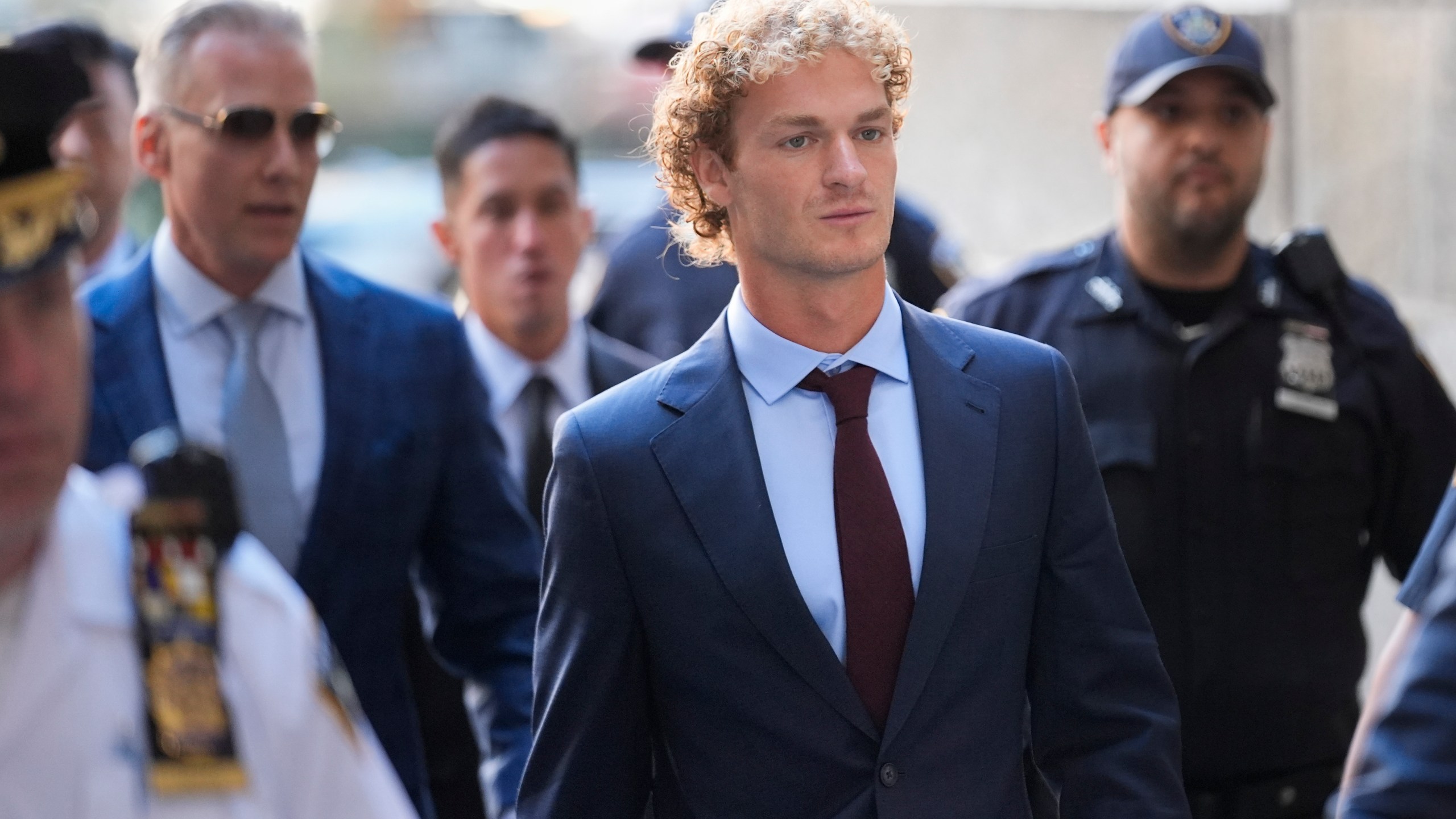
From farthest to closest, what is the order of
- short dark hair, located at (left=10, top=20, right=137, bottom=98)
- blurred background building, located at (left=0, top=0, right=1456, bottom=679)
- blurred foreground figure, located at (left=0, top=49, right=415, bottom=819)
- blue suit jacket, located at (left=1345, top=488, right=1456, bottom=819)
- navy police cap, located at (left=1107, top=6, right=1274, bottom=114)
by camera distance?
1. blurred background building, located at (left=0, top=0, right=1456, bottom=679)
2. navy police cap, located at (left=1107, top=6, right=1274, bottom=114)
3. short dark hair, located at (left=10, top=20, right=137, bottom=98)
4. blue suit jacket, located at (left=1345, top=488, right=1456, bottom=819)
5. blurred foreground figure, located at (left=0, top=49, right=415, bottom=819)

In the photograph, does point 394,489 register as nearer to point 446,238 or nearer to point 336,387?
point 336,387

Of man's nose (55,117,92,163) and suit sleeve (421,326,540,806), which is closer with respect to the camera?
suit sleeve (421,326,540,806)

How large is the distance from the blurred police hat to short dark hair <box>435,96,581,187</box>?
3.34 meters

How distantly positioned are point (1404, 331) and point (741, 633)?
2.35 meters

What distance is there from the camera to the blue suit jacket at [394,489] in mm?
3326

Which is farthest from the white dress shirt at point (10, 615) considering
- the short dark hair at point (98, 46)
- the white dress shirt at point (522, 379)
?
the white dress shirt at point (522, 379)

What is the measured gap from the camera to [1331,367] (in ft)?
13.8

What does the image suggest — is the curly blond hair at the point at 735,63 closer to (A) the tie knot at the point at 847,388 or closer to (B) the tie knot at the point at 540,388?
(A) the tie knot at the point at 847,388

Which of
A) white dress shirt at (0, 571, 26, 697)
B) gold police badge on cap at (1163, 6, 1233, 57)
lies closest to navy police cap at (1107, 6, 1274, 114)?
gold police badge on cap at (1163, 6, 1233, 57)

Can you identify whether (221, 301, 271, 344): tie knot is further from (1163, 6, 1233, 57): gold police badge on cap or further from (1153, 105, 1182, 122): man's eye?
(1163, 6, 1233, 57): gold police badge on cap

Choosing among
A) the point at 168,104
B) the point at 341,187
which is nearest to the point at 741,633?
the point at 168,104

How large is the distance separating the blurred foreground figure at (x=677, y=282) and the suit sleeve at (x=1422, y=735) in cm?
326

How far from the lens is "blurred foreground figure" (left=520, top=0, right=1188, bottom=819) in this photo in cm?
266

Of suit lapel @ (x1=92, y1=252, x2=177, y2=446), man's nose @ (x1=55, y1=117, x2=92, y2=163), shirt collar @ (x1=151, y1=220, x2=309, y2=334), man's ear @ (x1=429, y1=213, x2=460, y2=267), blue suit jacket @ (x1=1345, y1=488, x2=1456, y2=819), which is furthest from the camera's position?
man's ear @ (x1=429, y1=213, x2=460, y2=267)
